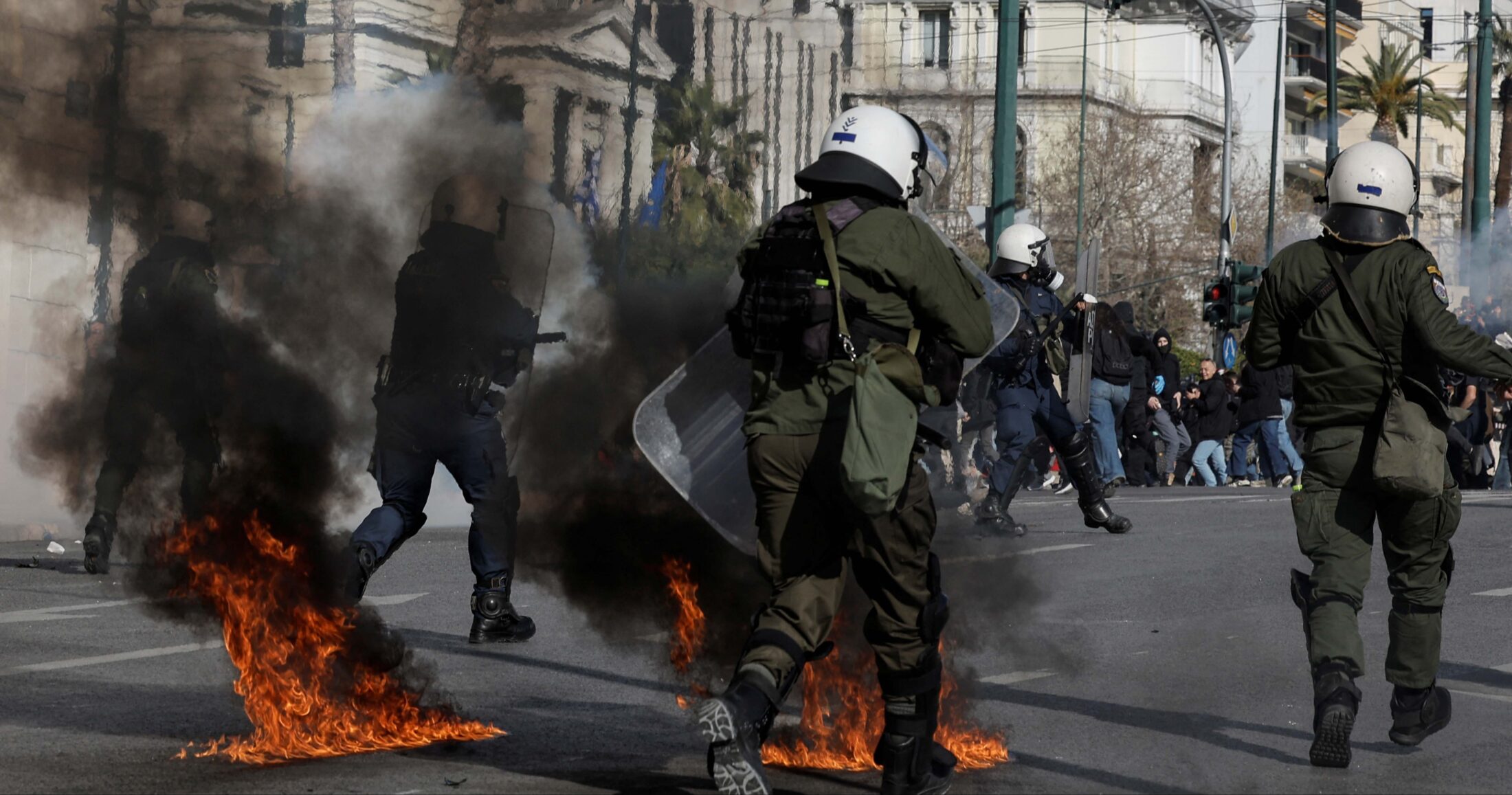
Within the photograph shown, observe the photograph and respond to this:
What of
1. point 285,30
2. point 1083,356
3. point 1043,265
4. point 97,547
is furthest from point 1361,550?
point 1083,356

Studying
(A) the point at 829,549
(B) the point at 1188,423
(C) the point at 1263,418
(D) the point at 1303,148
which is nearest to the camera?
(A) the point at 829,549

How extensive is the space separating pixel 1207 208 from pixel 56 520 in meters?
44.2

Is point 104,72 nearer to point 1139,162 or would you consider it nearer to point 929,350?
point 929,350

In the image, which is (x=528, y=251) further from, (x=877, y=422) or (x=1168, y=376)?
(x=1168, y=376)

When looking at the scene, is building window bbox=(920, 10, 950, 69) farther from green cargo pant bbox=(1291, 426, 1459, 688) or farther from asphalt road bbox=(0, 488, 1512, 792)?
green cargo pant bbox=(1291, 426, 1459, 688)

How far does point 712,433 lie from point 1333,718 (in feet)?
5.79

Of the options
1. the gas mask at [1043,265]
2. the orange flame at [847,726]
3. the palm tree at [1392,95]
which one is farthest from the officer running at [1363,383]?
the palm tree at [1392,95]

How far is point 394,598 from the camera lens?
9227mm

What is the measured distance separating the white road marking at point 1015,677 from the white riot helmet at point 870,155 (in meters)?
2.38

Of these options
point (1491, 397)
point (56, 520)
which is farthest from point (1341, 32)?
point (56, 520)

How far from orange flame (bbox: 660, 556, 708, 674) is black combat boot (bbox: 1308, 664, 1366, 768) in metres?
1.63

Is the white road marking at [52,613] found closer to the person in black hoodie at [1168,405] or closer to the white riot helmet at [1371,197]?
the white riot helmet at [1371,197]

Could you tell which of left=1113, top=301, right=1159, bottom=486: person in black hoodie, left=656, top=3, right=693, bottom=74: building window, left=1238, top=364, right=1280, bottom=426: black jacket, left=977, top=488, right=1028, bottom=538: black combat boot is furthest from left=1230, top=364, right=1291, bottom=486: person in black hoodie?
left=656, top=3, right=693, bottom=74: building window

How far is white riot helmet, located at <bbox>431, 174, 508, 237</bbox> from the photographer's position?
5.73 meters
